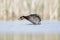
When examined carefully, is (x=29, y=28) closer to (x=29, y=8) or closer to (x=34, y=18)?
(x=34, y=18)

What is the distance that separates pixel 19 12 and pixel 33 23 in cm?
44

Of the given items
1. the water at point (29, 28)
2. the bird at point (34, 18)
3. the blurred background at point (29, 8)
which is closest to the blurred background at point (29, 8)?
the blurred background at point (29, 8)

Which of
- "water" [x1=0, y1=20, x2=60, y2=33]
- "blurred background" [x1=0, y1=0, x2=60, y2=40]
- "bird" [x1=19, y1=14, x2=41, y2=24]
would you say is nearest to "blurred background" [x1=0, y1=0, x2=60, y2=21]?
"blurred background" [x1=0, y1=0, x2=60, y2=40]

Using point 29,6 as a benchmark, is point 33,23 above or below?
below

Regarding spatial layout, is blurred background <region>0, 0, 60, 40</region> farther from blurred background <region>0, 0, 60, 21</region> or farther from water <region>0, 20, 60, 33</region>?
water <region>0, 20, 60, 33</region>

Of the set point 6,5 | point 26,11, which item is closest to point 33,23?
point 26,11

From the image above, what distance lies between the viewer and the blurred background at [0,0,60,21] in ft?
6.03

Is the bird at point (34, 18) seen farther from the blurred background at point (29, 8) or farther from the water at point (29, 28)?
the blurred background at point (29, 8)

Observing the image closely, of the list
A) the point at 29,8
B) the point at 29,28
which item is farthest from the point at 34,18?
the point at 29,8

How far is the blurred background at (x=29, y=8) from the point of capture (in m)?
1.84

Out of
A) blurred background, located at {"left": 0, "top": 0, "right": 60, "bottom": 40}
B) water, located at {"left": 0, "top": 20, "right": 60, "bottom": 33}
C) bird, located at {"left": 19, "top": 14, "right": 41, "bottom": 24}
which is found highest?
blurred background, located at {"left": 0, "top": 0, "right": 60, "bottom": 40}

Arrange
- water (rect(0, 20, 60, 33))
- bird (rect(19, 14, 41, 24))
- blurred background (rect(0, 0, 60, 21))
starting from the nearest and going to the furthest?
water (rect(0, 20, 60, 33)) < bird (rect(19, 14, 41, 24)) < blurred background (rect(0, 0, 60, 21))

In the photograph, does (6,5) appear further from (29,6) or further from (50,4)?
(50,4)

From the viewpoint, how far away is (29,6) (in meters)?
1.86
